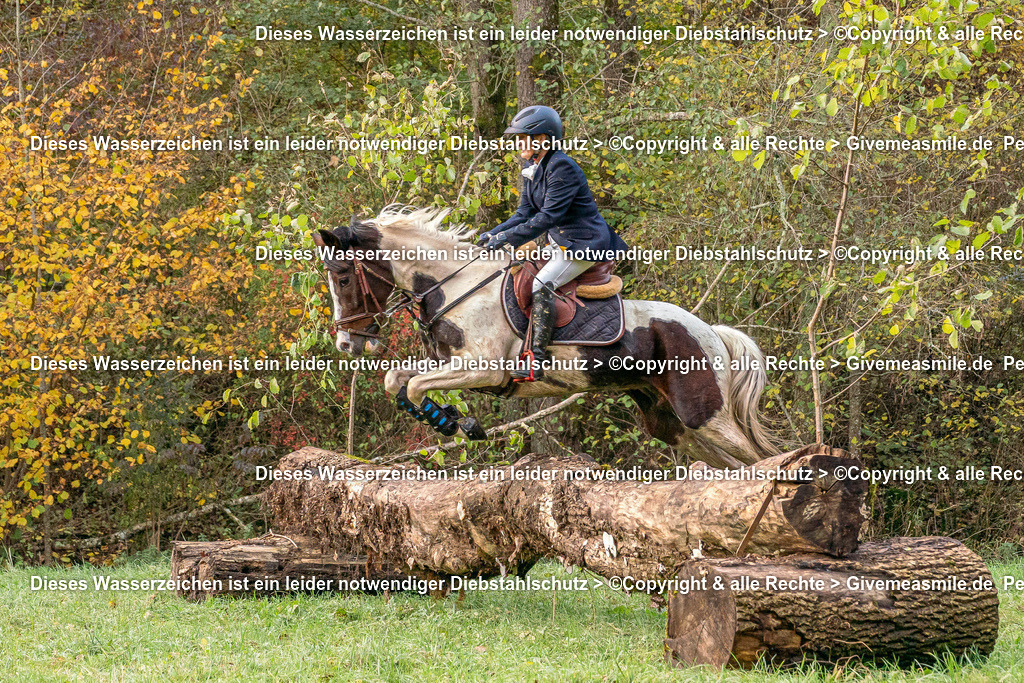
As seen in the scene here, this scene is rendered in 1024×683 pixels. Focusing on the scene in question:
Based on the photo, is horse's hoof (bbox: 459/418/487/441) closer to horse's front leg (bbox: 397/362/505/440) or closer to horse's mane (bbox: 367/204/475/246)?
horse's front leg (bbox: 397/362/505/440)

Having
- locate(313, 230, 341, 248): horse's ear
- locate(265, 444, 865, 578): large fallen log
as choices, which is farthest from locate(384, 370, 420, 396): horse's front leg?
locate(313, 230, 341, 248): horse's ear

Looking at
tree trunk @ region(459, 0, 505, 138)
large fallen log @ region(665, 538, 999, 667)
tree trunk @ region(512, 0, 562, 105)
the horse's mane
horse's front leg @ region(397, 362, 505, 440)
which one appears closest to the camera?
large fallen log @ region(665, 538, 999, 667)

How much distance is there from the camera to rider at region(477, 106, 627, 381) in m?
6.88

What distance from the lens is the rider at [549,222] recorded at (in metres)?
6.88

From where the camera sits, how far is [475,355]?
7027 millimetres

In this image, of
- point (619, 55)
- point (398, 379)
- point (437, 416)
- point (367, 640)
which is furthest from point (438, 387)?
point (619, 55)

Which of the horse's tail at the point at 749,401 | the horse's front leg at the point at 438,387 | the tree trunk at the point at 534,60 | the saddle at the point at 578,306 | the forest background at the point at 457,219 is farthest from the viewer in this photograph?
the tree trunk at the point at 534,60

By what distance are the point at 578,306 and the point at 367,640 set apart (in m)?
2.93

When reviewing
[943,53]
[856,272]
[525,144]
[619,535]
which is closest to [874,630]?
[619,535]

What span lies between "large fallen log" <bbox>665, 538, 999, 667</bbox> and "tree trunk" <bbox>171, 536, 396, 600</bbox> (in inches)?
132

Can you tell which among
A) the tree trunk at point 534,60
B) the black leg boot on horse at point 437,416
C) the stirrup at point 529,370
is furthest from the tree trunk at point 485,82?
the black leg boot on horse at point 437,416

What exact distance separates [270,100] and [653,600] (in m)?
10.3

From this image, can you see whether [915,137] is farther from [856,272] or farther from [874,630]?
[874,630]

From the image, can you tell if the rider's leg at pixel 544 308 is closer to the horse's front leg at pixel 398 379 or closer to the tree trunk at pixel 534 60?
the horse's front leg at pixel 398 379
